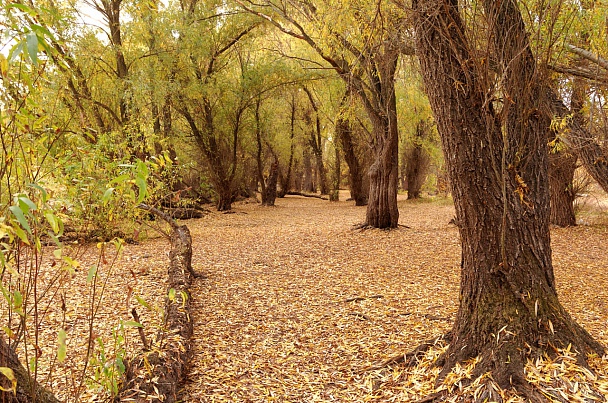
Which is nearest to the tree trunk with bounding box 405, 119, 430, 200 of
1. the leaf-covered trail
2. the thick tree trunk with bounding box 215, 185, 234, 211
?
the thick tree trunk with bounding box 215, 185, 234, 211

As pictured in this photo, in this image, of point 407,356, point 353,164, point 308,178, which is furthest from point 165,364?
point 308,178

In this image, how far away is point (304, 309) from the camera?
421 centimetres

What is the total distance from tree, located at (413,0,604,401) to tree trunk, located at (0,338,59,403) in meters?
2.02

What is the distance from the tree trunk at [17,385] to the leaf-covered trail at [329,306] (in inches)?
40.9

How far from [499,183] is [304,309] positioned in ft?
7.52

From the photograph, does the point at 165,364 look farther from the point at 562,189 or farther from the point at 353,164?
the point at 353,164

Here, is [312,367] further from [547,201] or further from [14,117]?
[14,117]

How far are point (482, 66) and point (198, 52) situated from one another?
9.50 meters

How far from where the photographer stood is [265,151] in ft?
56.6

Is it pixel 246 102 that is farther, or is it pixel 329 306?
pixel 246 102

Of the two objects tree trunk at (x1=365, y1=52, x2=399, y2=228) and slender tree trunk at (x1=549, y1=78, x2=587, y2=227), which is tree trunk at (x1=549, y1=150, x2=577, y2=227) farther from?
tree trunk at (x1=365, y1=52, x2=399, y2=228)

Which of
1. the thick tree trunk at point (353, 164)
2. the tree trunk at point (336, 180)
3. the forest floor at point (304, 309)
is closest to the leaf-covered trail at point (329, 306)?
the forest floor at point (304, 309)

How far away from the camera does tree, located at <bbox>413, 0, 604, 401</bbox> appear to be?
248 cm

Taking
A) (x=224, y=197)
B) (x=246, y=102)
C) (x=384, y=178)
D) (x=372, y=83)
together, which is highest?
(x=246, y=102)
